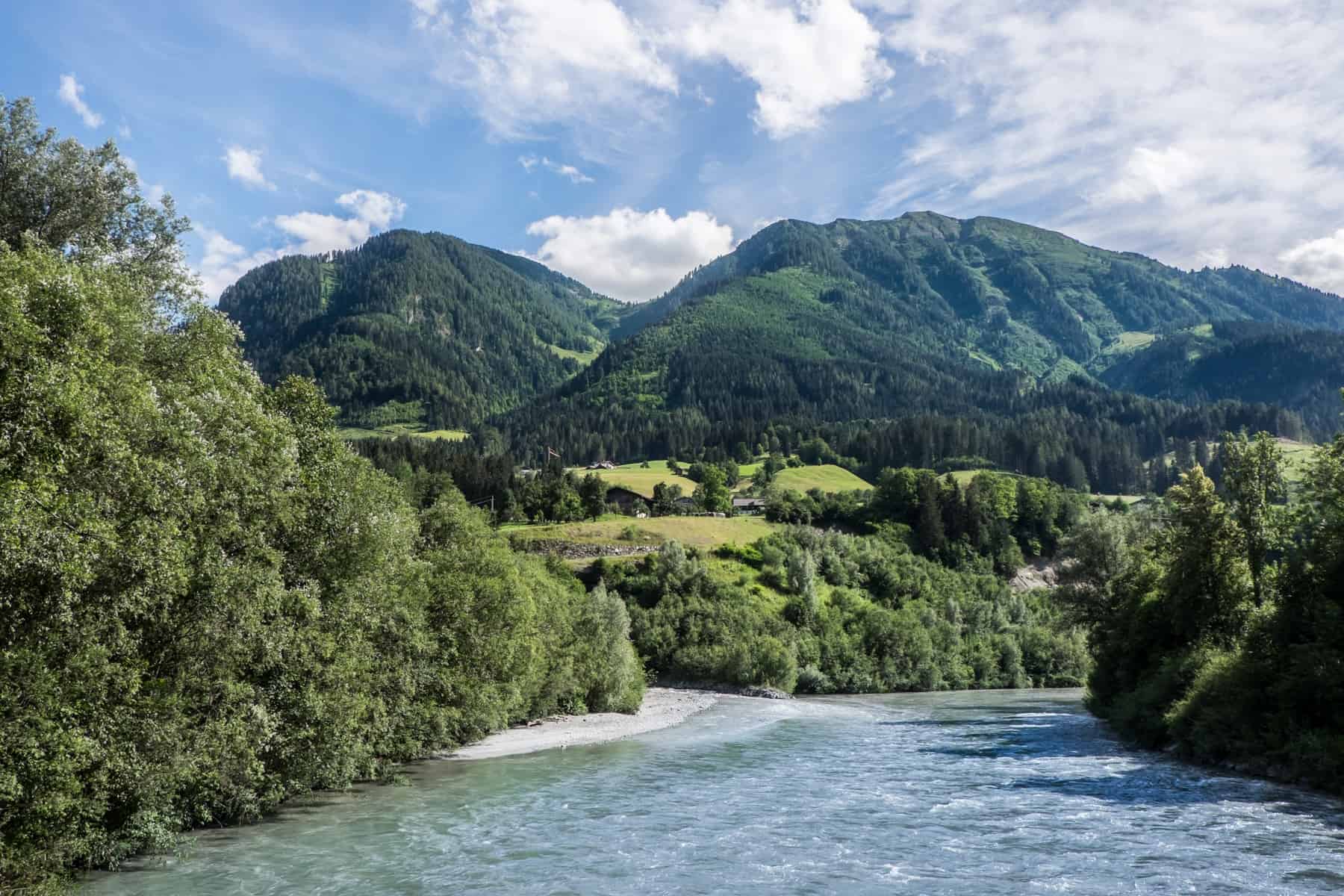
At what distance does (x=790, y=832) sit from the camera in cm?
3023

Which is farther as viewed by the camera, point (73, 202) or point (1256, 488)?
point (1256, 488)

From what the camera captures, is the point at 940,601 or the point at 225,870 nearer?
the point at 225,870

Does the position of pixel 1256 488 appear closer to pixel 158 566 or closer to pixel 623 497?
pixel 158 566

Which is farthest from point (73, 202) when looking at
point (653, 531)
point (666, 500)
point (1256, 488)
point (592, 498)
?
point (666, 500)

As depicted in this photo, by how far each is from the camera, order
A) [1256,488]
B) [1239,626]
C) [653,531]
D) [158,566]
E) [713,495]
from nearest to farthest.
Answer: [158,566], [1256,488], [1239,626], [653,531], [713,495]

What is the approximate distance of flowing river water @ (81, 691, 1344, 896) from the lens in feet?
78.6

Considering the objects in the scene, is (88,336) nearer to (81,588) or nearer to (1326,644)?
(81,588)

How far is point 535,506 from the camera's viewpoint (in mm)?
152000

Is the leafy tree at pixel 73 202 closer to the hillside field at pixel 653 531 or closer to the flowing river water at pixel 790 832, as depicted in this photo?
the flowing river water at pixel 790 832

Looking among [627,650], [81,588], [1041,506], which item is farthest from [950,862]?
[1041,506]

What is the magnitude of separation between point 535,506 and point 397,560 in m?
113

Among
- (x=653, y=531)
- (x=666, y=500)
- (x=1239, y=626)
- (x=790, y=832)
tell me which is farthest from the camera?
(x=666, y=500)

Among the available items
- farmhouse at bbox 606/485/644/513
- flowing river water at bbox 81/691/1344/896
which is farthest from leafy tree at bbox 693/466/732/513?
flowing river water at bbox 81/691/1344/896

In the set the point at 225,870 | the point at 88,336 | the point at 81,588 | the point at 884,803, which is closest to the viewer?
the point at 81,588
